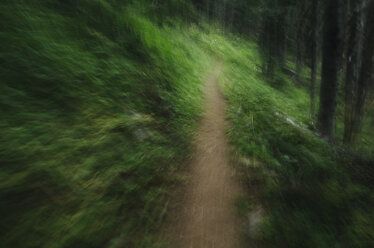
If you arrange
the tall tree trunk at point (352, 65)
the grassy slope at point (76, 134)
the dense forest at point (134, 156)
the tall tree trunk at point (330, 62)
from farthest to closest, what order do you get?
1. the tall tree trunk at point (352, 65)
2. the tall tree trunk at point (330, 62)
3. the dense forest at point (134, 156)
4. the grassy slope at point (76, 134)

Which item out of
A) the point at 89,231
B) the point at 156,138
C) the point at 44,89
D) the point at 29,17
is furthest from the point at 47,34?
the point at 89,231

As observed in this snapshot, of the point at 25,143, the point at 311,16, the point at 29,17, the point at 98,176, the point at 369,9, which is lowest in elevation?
the point at 98,176

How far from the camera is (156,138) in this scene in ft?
Result: 10.8

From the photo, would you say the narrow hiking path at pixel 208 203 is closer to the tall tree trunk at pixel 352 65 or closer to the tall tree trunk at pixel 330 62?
the tall tree trunk at pixel 330 62

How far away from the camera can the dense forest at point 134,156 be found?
1806 millimetres

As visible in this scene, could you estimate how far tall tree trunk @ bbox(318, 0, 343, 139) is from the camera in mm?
4574

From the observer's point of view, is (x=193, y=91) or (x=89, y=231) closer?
(x=89, y=231)

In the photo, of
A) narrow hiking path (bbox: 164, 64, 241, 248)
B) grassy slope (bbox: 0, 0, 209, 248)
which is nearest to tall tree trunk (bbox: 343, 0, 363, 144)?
narrow hiking path (bbox: 164, 64, 241, 248)

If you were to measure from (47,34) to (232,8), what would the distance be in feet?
118

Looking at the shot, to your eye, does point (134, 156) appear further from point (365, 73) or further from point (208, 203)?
point (365, 73)

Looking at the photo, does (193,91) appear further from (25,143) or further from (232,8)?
(232,8)

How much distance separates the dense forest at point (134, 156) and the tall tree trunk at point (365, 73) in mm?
56

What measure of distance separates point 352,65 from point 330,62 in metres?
1.19

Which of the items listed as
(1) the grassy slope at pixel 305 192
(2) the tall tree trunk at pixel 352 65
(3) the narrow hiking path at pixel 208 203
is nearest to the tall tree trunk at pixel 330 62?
(2) the tall tree trunk at pixel 352 65
